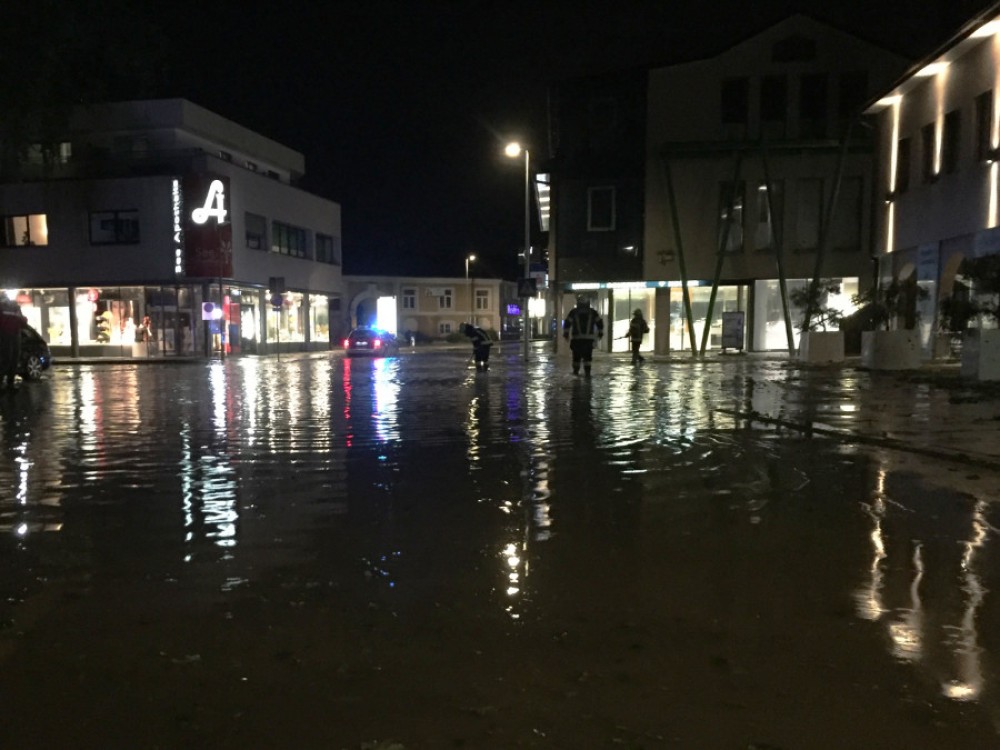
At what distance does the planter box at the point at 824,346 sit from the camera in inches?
935

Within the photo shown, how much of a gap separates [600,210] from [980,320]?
17.1 m

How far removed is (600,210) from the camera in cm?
3169

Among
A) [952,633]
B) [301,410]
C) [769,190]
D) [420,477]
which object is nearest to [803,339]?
[769,190]

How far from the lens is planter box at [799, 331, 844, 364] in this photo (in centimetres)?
2375

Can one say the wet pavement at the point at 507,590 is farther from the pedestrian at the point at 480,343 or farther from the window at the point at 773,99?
the window at the point at 773,99

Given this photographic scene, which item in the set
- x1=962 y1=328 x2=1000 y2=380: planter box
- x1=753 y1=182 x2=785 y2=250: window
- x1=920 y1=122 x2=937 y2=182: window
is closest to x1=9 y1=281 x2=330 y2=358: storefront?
x1=753 y1=182 x2=785 y2=250: window

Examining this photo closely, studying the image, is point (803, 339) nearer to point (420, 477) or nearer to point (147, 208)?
point (420, 477)

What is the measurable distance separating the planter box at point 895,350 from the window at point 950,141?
4.72 m

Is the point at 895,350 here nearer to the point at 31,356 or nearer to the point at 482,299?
the point at 31,356

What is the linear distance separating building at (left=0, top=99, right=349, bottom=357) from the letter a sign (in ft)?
0.16

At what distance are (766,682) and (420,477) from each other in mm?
4959

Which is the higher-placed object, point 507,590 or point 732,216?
point 732,216

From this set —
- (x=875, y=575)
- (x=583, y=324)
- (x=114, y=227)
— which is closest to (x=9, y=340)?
(x=583, y=324)

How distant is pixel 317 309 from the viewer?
4906 cm
